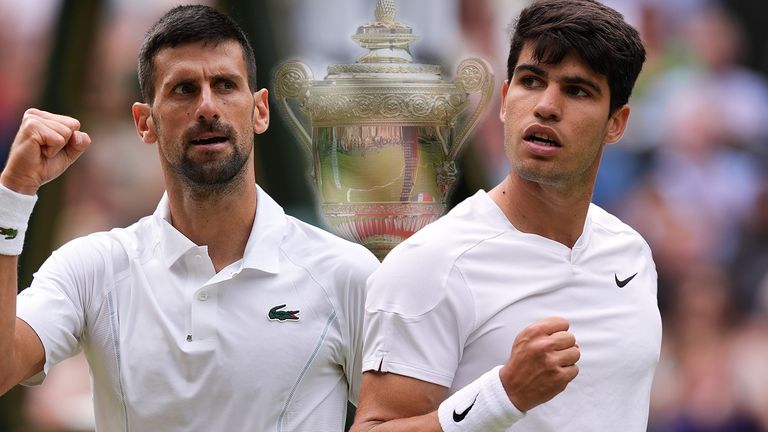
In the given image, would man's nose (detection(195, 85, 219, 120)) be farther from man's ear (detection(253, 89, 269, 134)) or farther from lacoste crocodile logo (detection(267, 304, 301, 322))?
lacoste crocodile logo (detection(267, 304, 301, 322))

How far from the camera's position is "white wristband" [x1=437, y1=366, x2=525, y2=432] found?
2.80m

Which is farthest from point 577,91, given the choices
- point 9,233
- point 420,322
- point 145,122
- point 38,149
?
point 9,233

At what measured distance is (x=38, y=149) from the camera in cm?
297

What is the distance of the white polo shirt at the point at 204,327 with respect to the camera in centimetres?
321

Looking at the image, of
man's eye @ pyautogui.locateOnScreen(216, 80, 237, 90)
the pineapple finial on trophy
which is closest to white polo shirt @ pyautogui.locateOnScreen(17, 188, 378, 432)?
man's eye @ pyautogui.locateOnScreen(216, 80, 237, 90)

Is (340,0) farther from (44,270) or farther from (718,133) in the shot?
(44,270)

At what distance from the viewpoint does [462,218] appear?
10.3 feet

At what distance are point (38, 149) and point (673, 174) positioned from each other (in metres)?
3.45

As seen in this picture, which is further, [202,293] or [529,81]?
[202,293]

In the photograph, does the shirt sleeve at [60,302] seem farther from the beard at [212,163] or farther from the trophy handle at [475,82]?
the trophy handle at [475,82]

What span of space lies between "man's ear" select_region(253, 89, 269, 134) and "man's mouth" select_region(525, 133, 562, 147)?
0.78 meters

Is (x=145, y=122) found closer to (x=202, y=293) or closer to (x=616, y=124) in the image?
(x=202, y=293)

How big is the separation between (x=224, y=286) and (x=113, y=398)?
386 mm

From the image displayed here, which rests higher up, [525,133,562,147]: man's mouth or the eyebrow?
the eyebrow
